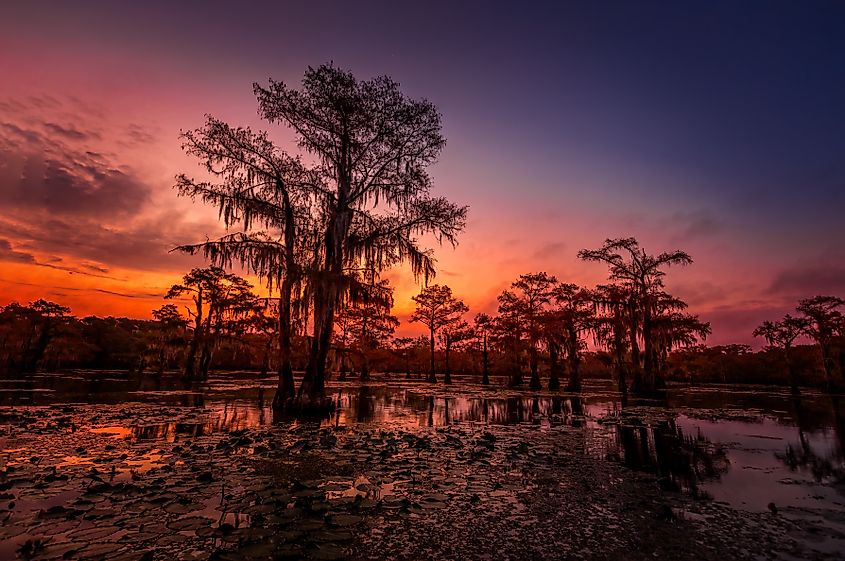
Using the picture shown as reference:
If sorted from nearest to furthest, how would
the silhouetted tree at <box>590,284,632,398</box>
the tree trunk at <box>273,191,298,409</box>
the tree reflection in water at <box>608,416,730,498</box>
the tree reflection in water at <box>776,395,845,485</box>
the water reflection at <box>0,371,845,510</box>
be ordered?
1. the water reflection at <box>0,371,845,510</box>
2. the tree reflection in water at <box>608,416,730,498</box>
3. the tree reflection in water at <box>776,395,845,485</box>
4. the tree trunk at <box>273,191,298,409</box>
5. the silhouetted tree at <box>590,284,632,398</box>

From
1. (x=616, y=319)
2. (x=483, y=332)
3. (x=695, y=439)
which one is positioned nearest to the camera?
(x=695, y=439)

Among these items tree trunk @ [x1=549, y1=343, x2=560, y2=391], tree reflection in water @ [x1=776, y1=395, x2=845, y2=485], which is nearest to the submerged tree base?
tree reflection in water @ [x1=776, y1=395, x2=845, y2=485]

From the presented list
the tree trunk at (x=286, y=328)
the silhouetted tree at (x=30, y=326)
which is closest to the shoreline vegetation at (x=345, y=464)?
the tree trunk at (x=286, y=328)

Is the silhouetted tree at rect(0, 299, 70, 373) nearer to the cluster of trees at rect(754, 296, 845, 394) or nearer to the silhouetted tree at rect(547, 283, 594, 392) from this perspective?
the silhouetted tree at rect(547, 283, 594, 392)

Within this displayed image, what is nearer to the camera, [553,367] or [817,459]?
[817,459]

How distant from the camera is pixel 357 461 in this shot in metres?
6.94

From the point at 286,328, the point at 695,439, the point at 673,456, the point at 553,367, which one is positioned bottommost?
the point at 695,439

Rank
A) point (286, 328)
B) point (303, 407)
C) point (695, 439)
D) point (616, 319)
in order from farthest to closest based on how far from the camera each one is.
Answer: point (616, 319), point (286, 328), point (303, 407), point (695, 439)

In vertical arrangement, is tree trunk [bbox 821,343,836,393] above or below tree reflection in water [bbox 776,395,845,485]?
above

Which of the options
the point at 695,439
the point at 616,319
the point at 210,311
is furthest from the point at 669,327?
the point at 210,311

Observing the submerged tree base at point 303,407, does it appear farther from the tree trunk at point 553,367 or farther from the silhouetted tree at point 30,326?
the silhouetted tree at point 30,326

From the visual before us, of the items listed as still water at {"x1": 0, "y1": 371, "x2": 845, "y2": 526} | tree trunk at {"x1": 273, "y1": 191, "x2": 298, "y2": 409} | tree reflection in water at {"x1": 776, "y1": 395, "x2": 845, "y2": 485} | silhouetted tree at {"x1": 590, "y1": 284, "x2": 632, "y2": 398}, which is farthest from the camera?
silhouetted tree at {"x1": 590, "y1": 284, "x2": 632, "y2": 398}

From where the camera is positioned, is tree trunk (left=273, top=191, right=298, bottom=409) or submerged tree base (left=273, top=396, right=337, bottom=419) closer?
submerged tree base (left=273, top=396, right=337, bottom=419)

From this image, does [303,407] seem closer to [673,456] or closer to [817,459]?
[673,456]
